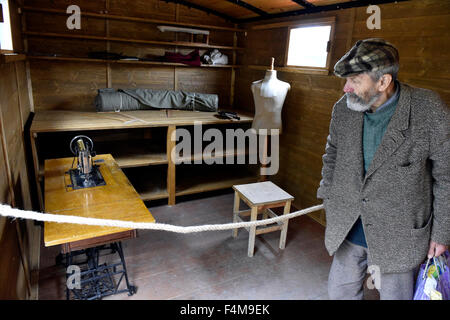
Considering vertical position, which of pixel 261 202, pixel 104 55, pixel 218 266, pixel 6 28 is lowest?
pixel 218 266

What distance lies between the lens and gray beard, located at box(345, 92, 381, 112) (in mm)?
1425

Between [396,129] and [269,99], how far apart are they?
6.89 feet

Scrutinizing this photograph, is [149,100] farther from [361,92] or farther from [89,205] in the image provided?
[361,92]

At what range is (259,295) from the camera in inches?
91.1

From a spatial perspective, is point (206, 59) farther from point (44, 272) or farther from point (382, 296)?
point (382, 296)

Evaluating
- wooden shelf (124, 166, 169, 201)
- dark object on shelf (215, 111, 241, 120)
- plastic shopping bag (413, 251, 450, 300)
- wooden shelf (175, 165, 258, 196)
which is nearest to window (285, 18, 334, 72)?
dark object on shelf (215, 111, 241, 120)

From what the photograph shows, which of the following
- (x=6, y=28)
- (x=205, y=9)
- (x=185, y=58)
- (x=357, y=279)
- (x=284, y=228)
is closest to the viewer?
(x=357, y=279)

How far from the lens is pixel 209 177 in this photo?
4203 millimetres

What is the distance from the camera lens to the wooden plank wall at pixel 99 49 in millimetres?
3561

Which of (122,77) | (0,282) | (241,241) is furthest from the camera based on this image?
(122,77)

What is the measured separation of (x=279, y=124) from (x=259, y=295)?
187 cm

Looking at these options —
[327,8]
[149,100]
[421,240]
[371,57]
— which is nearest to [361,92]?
[371,57]

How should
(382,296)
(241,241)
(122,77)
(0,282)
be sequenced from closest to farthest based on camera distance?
(0,282) → (382,296) → (241,241) → (122,77)

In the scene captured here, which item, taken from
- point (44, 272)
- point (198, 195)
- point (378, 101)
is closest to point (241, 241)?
point (198, 195)
